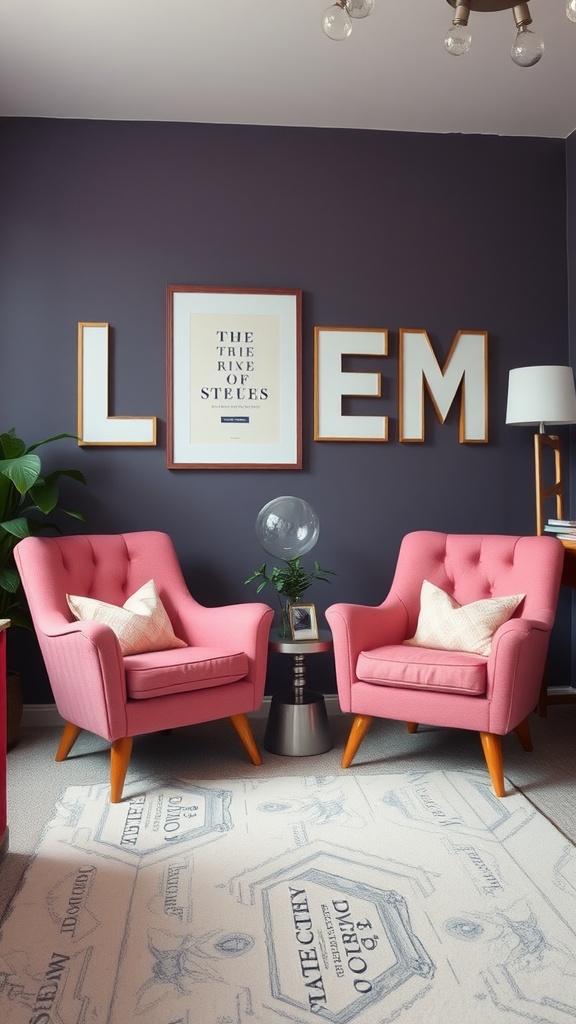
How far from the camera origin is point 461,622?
10.3 feet

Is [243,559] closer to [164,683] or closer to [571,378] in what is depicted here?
[164,683]

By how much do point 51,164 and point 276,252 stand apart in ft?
3.68

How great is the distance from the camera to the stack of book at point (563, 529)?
11.5 feet

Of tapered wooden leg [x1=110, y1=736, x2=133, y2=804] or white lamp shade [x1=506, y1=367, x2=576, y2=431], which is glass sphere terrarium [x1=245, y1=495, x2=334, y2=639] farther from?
white lamp shade [x1=506, y1=367, x2=576, y2=431]

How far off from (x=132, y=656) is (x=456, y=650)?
124 centimetres

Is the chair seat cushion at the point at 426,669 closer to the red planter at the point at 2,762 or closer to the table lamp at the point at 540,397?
the table lamp at the point at 540,397

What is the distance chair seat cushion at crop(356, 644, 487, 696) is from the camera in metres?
2.84

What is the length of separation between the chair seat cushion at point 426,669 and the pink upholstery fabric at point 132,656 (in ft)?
1.42

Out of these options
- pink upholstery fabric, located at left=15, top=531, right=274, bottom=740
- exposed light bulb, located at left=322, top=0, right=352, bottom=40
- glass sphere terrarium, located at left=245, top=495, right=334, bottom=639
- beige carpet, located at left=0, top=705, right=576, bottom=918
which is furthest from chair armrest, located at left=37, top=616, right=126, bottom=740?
exposed light bulb, located at left=322, top=0, right=352, bottom=40

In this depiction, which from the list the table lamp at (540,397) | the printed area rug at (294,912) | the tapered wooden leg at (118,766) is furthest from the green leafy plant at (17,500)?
the table lamp at (540,397)

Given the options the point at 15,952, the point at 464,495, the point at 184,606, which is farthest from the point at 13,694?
the point at 464,495

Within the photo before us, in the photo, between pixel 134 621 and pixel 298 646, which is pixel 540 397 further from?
pixel 134 621

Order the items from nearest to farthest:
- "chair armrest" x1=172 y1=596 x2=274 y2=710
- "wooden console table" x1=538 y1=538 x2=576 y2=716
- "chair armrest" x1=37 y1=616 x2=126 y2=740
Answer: "chair armrest" x1=37 y1=616 x2=126 y2=740 → "chair armrest" x1=172 y1=596 x2=274 y2=710 → "wooden console table" x1=538 y1=538 x2=576 y2=716

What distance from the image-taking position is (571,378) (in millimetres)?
3637
